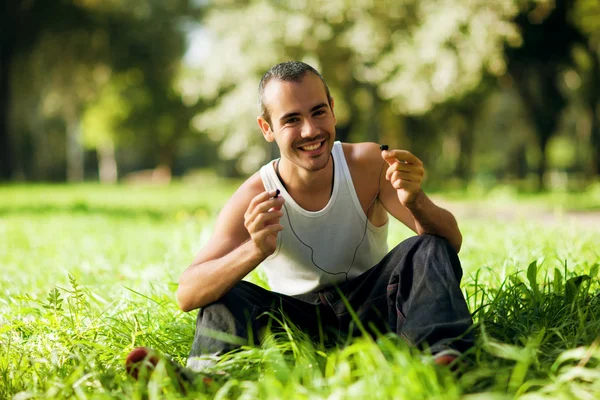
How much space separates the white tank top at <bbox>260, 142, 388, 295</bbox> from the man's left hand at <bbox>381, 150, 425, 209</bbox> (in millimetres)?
294

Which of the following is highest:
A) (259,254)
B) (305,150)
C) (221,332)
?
(305,150)

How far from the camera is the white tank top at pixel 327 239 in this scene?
9.53 feet

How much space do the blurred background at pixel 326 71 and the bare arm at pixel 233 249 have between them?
9.46m

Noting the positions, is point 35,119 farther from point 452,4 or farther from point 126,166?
point 452,4

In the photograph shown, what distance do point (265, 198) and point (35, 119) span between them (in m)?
33.0

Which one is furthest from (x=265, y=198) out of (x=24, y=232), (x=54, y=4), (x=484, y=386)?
(x=54, y=4)

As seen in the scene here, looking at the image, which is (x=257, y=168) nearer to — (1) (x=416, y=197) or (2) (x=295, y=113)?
(2) (x=295, y=113)

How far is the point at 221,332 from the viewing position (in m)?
2.56

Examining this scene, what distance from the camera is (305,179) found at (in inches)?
115

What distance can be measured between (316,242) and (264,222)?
0.45m

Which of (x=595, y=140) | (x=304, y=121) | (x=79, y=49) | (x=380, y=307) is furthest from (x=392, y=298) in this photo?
(x=79, y=49)

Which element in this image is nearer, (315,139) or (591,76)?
(315,139)

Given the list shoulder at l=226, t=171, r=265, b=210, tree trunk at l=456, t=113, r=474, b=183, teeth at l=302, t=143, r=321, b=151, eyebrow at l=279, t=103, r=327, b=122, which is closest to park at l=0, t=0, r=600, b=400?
tree trunk at l=456, t=113, r=474, b=183

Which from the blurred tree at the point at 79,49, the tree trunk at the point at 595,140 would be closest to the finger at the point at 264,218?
the tree trunk at the point at 595,140
